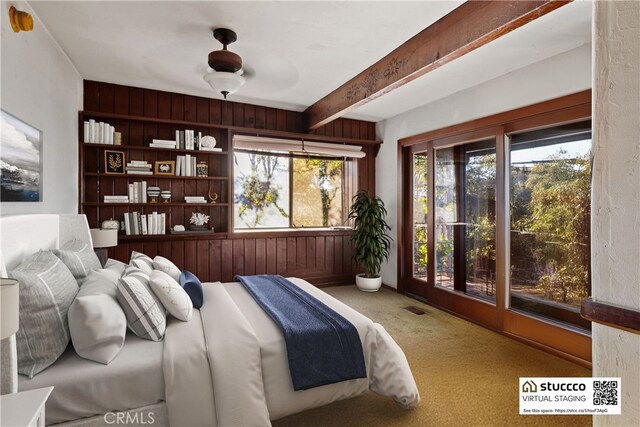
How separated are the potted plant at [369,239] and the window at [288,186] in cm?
47

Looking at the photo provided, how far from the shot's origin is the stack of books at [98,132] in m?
3.52

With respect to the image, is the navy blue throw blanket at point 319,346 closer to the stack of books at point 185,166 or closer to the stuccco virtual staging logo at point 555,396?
the stuccco virtual staging logo at point 555,396

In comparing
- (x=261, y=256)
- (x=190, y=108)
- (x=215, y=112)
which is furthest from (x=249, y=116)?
(x=261, y=256)

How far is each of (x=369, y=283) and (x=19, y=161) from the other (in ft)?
12.8

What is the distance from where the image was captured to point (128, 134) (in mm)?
3887

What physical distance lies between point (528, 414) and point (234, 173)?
3921 millimetres

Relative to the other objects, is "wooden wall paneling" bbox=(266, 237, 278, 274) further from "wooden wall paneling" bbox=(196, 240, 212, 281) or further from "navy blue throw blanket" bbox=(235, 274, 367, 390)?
"navy blue throw blanket" bbox=(235, 274, 367, 390)

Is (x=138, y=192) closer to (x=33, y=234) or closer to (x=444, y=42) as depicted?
(x=33, y=234)

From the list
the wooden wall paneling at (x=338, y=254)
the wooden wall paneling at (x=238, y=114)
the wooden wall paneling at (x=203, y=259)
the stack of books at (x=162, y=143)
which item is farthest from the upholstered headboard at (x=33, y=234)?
the wooden wall paneling at (x=338, y=254)

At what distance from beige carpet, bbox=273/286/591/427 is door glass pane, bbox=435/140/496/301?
478 millimetres

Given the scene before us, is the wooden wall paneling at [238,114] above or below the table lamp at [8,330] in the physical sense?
above

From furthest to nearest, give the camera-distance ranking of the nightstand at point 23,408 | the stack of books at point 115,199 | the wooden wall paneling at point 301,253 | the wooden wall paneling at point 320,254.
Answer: the wooden wall paneling at point 320,254 → the wooden wall paneling at point 301,253 → the stack of books at point 115,199 → the nightstand at point 23,408

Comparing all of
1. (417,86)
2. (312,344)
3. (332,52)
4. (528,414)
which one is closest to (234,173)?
(332,52)

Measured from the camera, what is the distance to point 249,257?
446 centimetres
